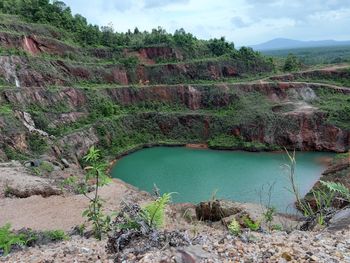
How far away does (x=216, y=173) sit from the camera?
1137 inches

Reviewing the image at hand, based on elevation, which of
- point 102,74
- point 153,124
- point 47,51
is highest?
point 47,51

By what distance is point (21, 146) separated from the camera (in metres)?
25.6

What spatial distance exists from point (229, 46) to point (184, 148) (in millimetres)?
19368

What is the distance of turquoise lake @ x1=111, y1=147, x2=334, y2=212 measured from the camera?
924 inches

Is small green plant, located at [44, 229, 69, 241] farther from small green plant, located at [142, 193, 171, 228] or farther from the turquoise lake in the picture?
the turquoise lake

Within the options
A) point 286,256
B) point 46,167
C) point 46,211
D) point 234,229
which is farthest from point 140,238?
point 46,167

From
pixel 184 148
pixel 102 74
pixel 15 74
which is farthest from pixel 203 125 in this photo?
pixel 15 74

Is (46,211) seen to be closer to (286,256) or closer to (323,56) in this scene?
(286,256)

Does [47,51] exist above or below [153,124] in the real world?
above

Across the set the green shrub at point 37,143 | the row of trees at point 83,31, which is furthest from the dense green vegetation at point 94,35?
the green shrub at point 37,143

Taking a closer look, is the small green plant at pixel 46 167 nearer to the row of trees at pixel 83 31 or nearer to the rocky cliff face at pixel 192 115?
the rocky cliff face at pixel 192 115

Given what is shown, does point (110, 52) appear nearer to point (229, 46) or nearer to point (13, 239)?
point (229, 46)

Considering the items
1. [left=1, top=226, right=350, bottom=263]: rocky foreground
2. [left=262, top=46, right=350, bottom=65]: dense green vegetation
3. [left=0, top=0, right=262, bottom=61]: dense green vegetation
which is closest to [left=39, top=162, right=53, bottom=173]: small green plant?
[left=1, top=226, right=350, bottom=263]: rocky foreground

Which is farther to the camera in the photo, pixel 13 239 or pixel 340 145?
pixel 340 145
